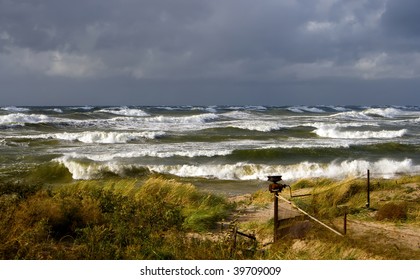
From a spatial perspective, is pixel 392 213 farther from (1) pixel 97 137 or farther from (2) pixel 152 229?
(1) pixel 97 137

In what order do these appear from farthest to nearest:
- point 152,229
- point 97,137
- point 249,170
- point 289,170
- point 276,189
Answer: point 97,137 → point 289,170 → point 249,170 → point 152,229 → point 276,189

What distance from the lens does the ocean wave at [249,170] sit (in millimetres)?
19078

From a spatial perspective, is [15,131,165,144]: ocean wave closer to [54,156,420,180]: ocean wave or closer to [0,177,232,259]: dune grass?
[54,156,420,180]: ocean wave

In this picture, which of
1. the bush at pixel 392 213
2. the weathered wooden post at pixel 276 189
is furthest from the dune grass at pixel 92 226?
the bush at pixel 392 213

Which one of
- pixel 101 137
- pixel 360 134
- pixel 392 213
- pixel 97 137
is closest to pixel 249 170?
pixel 392 213

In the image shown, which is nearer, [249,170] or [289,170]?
[249,170]

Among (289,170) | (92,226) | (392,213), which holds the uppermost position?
(92,226)

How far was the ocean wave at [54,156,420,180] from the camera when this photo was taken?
19.1 m

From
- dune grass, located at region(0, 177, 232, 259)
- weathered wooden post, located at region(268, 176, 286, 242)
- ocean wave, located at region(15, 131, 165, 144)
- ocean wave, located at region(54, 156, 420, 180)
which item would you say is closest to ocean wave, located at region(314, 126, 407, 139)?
ocean wave, located at region(15, 131, 165, 144)

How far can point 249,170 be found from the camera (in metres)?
20.0

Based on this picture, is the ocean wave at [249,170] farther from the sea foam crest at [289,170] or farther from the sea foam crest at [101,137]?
the sea foam crest at [101,137]

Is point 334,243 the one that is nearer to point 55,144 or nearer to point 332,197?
point 332,197
